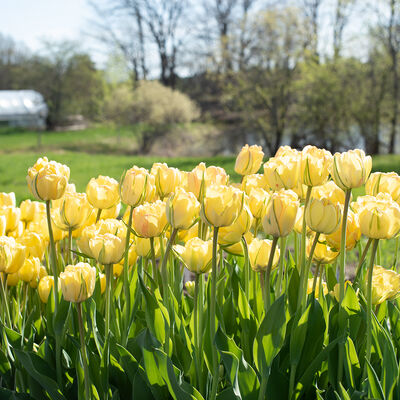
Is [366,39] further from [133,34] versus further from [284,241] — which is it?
[133,34]

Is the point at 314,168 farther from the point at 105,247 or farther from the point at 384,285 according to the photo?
the point at 105,247

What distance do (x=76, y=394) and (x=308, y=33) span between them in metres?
13.6

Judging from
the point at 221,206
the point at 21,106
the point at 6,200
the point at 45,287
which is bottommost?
the point at 45,287

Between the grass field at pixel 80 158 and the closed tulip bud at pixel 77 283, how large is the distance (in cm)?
618

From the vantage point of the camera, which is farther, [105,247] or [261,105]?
[261,105]

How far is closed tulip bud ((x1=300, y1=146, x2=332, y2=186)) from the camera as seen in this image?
131 cm

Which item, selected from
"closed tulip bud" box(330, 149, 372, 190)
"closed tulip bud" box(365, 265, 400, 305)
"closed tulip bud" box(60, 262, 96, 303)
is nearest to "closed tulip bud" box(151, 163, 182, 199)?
"closed tulip bud" box(60, 262, 96, 303)

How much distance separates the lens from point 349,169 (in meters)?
1.21

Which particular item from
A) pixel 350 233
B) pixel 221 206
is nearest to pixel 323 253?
pixel 350 233

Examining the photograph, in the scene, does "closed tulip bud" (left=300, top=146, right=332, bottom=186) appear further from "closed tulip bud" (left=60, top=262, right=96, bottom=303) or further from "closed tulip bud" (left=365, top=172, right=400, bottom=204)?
"closed tulip bud" (left=60, top=262, right=96, bottom=303)

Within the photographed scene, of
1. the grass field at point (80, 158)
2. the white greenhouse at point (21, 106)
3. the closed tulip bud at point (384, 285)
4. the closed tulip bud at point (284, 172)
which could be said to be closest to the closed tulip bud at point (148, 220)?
the closed tulip bud at point (284, 172)

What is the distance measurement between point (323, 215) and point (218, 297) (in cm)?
46

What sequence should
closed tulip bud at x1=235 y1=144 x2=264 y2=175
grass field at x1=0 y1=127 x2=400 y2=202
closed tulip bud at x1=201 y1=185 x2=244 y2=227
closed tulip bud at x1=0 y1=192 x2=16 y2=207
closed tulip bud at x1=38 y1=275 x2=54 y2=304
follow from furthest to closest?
grass field at x1=0 y1=127 x2=400 y2=202 < closed tulip bud at x1=0 y1=192 x2=16 y2=207 < closed tulip bud at x1=38 y1=275 x2=54 y2=304 < closed tulip bud at x1=235 y1=144 x2=264 y2=175 < closed tulip bud at x1=201 y1=185 x2=244 y2=227

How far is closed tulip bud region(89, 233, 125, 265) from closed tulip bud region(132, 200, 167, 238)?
7cm
